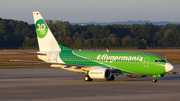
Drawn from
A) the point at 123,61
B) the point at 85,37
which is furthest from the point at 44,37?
the point at 85,37

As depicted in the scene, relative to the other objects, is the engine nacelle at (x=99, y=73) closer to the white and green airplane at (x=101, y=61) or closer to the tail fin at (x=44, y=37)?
the white and green airplane at (x=101, y=61)

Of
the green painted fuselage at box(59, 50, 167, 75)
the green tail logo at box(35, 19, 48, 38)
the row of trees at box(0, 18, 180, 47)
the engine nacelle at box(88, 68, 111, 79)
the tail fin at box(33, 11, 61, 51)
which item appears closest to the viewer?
the engine nacelle at box(88, 68, 111, 79)

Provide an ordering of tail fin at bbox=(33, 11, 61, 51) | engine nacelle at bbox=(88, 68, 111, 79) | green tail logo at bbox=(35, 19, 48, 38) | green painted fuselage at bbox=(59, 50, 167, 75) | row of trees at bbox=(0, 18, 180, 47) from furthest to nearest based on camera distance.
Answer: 1. row of trees at bbox=(0, 18, 180, 47)
2. green tail logo at bbox=(35, 19, 48, 38)
3. tail fin at bbox=(33, 11, 61, 51)
4. green painted fuselage at bbox=(59, 50, 167, 75)
5. engine nacelle at bbox=(88, 68, 111, 79)

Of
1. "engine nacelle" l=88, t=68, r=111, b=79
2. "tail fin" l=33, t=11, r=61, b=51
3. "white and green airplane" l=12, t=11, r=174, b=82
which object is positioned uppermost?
"tail fin" l=33, t=11, r=61, b=51

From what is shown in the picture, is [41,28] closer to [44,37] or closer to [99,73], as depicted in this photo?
[44,37]

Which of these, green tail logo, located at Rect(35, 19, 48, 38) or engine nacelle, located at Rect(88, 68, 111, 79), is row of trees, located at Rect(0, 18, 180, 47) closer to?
green tail logo, located at Rect(35, 19, 48, 38)

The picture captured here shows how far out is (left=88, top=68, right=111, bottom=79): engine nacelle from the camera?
35.8 m

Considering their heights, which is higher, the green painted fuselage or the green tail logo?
the green tail logo

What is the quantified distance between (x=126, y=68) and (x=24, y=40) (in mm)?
137008

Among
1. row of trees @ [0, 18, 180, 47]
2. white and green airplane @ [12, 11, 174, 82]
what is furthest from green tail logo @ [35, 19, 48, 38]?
row of trees @ [0, 18, 180, 47]

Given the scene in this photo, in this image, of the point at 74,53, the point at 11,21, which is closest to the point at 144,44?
the point at 11,21

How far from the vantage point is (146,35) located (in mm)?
196125

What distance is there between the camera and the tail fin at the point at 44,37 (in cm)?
4206

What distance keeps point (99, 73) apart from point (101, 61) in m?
2.73
